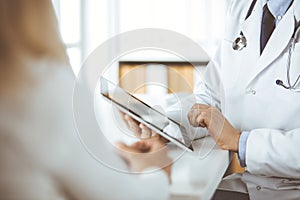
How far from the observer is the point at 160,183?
48 cm

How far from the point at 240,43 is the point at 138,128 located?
343 mm

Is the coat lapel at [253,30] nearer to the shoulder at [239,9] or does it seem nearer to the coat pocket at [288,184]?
the shoulder at [239,9]

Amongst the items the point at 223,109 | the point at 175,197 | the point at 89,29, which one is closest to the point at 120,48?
the point at 89,29

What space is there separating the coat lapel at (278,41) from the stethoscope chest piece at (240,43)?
5 cm

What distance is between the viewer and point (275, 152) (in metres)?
0.75

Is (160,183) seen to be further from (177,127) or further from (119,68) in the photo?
(119,68)

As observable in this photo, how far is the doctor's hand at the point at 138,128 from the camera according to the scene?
0.60 metres

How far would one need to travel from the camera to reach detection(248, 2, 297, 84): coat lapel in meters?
0.80

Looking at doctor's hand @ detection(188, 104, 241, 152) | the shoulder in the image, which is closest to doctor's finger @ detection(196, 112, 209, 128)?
doctor's hand @ detection(188, 104, 241, 152)

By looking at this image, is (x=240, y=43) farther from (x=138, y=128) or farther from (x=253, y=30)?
(x=138, y=128)

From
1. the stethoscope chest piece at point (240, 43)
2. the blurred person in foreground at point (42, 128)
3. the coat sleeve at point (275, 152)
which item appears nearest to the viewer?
the blurred person in foreground at point (42, 128)

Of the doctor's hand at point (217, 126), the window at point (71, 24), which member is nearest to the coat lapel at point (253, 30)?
the doctor's hand at point (217, 126)

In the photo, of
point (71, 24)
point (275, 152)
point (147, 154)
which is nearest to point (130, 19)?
point (71, 24)

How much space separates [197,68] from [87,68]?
0.35 metres
